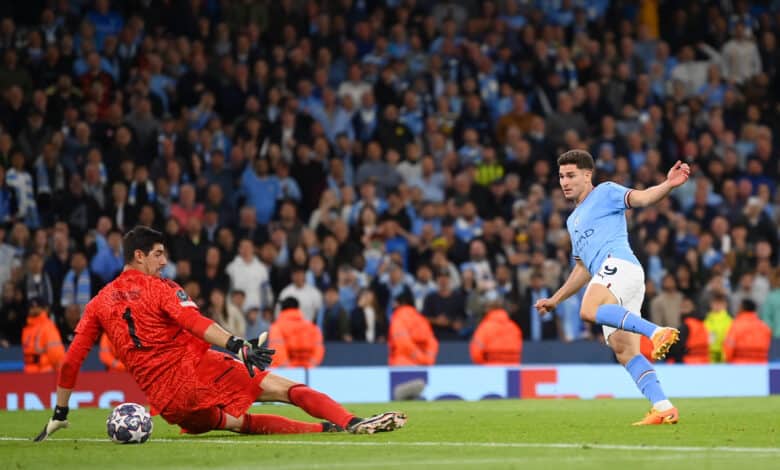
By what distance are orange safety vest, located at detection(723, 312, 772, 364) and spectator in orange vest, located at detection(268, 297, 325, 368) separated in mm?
6154

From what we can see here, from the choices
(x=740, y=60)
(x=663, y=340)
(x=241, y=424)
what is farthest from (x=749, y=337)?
(x=241, y=424)

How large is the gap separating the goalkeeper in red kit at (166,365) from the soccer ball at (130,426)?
9.6 inches

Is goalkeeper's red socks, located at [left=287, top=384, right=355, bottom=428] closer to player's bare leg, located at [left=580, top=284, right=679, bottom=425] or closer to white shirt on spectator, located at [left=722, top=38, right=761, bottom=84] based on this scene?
player's bare leg, located at [left=580, top=284, right=679, bottom=425]

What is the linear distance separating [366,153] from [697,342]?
5988 millimetres

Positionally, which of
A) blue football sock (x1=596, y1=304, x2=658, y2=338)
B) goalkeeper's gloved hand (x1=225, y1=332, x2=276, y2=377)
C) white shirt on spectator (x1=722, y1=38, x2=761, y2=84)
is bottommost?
goalkeeper's gloved hand (x1=225, y1=332, x2=276, y2=377)

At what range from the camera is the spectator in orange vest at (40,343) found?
64.8 ft

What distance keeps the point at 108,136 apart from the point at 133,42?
2.07 metres

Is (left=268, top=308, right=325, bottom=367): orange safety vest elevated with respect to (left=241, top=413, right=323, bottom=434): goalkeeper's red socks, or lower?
elevated

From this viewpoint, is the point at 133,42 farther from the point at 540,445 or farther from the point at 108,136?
the point at 540,445

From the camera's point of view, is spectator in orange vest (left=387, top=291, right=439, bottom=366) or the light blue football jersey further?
spectator in orange vest (left=387, top=291, right=439, bottom=366)

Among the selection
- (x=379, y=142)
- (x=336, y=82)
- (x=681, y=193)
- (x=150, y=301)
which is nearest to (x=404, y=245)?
(x=379, y=142)

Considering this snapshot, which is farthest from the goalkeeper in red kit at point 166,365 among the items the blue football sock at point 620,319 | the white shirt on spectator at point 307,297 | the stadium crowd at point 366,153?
the white shirt on spectator at point 307,297

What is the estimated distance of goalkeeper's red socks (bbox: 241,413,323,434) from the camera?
37.6ft

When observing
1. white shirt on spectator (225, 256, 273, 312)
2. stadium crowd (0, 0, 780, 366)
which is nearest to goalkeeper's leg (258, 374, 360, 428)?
stadium crowd (0, 0, 780, 366)
